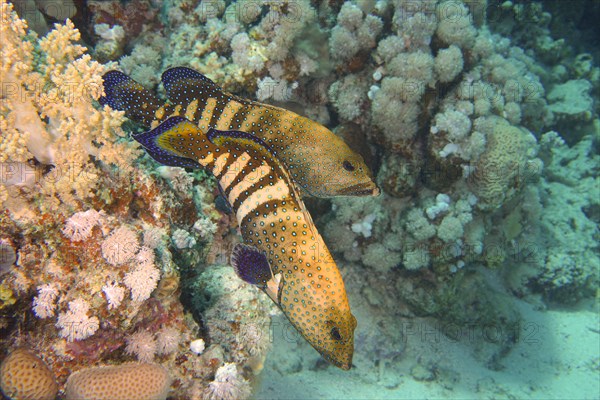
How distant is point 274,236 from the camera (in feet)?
11.8

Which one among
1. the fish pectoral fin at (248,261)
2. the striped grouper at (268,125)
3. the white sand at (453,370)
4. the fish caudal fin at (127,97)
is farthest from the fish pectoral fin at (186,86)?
the white sand at (453,370)

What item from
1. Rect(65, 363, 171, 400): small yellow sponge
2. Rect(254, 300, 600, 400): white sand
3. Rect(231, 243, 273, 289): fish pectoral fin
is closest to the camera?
Rect(65, 363, 171, 400): small yellow sponge

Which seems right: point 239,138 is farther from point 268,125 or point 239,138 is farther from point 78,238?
point 78,238

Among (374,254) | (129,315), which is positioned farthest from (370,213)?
(129,315)

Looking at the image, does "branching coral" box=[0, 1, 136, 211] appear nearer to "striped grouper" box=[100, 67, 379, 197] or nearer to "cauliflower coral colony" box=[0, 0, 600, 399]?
"cauliflower coral colony" box=[0, 0, 600, 399]

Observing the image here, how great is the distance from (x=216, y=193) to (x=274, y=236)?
175 cm

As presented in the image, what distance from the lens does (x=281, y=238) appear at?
11.8 ft

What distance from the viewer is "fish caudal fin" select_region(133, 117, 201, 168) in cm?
346

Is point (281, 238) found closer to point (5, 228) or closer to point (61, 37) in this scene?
point (5, 228)

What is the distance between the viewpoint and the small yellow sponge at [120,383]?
2.44 metres

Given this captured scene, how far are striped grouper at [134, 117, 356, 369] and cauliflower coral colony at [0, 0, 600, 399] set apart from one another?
48 centimetres

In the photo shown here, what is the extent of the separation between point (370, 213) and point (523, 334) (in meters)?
4.47

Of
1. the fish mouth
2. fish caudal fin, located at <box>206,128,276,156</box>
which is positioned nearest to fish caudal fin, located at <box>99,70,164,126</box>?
fish caudal fin, located at <box>206,128,276,156</box>

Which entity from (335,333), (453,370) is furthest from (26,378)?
(453,370)
